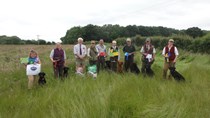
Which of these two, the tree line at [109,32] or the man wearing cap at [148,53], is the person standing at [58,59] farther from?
the tree line at [109,32]

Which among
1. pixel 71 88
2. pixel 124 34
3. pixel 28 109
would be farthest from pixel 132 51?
pixel 124 34

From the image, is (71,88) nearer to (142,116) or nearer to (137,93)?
(137,93)

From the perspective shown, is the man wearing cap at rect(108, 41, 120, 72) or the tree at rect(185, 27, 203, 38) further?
the tree at rect(185, 27, 203, 38)

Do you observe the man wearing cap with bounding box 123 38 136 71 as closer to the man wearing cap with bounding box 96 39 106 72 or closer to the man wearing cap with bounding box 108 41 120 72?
the man wearing cap with bounding box 108 41 120 72

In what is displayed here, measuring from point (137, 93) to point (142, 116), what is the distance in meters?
1.00

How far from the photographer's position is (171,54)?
10.3m

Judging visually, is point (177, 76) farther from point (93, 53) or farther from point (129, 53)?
point (93, 53)

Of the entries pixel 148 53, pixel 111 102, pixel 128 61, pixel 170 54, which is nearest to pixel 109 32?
pixel 128 61

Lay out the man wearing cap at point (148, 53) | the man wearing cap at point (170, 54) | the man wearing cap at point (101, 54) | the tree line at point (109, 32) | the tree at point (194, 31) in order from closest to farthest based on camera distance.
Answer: the man wearing cap at point (170, 54), the man wearing cap at point (148, 53), the man wearing cap at point (101, 54), the tree at point (194, 31), the tree line at point (109, 32)

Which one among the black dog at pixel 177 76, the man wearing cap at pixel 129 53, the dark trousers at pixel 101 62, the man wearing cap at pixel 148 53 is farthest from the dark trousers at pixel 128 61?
the black dog at pixel 177 76

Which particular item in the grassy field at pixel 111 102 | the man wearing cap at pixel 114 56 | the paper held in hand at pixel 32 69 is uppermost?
the man wearing cap at pixel 114 56

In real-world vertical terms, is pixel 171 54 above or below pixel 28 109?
above

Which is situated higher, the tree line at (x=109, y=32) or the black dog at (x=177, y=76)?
the tree line at (x=109, y=32)

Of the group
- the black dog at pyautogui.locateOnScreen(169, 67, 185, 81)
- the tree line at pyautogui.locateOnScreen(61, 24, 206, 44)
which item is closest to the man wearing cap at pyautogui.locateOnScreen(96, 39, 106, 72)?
the black dog at pyautogui.locateOnScreen(169, 67, 185, 81)
